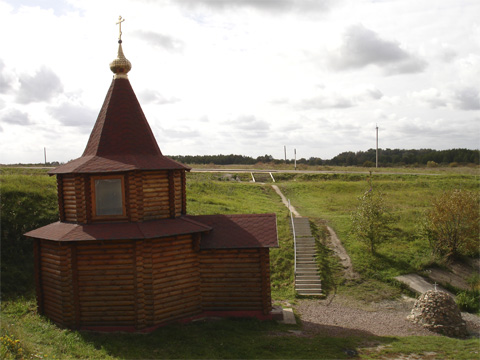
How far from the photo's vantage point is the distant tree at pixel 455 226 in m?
21.2

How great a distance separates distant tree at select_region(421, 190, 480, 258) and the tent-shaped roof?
51.4ft

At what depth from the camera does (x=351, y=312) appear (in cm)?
1584

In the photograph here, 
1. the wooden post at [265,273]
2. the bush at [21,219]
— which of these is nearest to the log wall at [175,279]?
the wooden post at [265,273]

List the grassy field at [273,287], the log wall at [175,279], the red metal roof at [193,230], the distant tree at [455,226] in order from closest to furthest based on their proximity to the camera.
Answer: the grassy field at [273,287]
the red metal roof at [193,230]
the log wall at [175,279]
the distant tree at [455,226]

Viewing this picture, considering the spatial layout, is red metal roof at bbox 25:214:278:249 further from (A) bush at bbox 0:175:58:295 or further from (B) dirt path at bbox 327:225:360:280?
(B) dirt path at bbox 327:225:360:280

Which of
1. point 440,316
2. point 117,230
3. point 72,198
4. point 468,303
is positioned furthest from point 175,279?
point 468,303

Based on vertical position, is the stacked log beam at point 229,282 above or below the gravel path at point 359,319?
above

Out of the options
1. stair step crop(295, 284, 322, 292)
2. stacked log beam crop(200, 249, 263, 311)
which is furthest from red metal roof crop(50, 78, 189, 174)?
stair step crop(295, 284, 322, 292)

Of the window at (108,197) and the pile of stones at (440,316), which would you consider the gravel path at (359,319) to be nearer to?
the pile of stones at (440,316)

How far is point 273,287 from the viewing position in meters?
18.3

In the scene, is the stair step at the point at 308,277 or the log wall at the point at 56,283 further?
the stair step at the point at 308,277

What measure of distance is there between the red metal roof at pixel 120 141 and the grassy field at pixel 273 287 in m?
5.14

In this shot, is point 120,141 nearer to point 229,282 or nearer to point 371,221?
point 229,282

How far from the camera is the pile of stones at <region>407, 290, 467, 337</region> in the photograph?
14.0 metres
